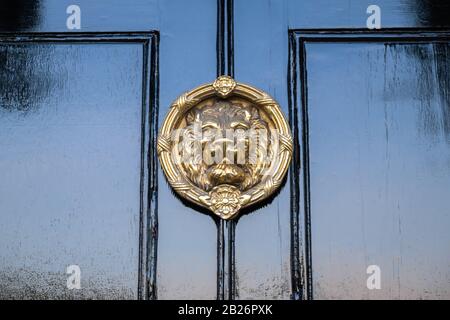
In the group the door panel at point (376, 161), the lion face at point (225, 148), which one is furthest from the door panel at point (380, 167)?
the lion face at point (225, 148)

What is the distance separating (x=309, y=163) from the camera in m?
2.49

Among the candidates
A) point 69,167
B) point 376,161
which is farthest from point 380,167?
point 69,167

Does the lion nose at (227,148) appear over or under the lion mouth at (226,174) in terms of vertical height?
over

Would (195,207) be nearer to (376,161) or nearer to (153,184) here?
(153,184)

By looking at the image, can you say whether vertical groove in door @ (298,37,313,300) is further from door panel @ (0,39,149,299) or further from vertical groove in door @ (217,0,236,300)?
door panel @ (0,39,149,299)

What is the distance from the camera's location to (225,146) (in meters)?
2.48

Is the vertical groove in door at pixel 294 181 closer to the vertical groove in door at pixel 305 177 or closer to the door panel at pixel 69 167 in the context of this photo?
the vertical groove in door at pixel 305 177

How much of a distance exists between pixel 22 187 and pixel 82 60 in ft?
1.11

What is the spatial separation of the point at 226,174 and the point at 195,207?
0.10 meters

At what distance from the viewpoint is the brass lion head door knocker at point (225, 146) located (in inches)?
96.9

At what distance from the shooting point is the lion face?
2471mm

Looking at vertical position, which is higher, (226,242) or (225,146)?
(225,146)

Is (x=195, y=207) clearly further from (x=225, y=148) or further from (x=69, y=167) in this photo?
(x=69, y=167)
